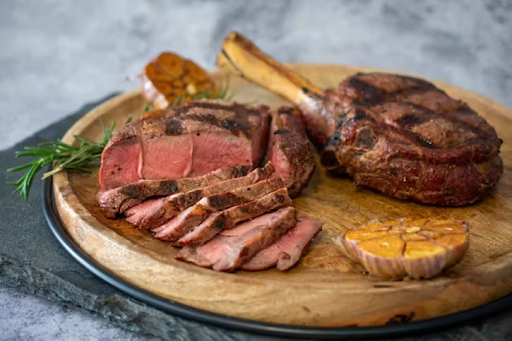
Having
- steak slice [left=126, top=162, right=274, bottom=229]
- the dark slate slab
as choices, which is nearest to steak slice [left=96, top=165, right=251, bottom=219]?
steak slice [left=126, top=162, right=274, bottom=229]

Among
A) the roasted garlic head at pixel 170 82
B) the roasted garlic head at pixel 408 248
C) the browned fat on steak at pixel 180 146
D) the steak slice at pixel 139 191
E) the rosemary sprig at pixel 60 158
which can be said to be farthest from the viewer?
the roasted garlic head at pixel 170 82

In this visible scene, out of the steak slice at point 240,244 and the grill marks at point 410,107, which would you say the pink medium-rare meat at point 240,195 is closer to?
the steak slice at point 240,244

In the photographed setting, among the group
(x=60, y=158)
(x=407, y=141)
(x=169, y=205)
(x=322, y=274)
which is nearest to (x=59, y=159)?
(x=60, y=158)

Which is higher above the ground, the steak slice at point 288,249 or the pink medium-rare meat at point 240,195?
the pink medium-rare meat at point 240,195

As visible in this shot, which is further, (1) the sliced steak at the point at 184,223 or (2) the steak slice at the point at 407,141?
(2) the steak slice at the point at 407,141

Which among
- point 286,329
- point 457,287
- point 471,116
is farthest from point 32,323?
point 471,116

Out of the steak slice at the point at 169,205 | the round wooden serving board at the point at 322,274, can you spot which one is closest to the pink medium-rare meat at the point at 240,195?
the steak slice at the point at 169,205
